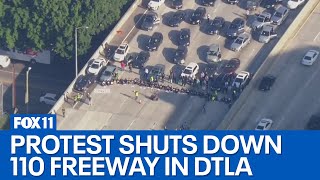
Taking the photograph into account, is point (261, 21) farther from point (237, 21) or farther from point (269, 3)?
point (269, 3)

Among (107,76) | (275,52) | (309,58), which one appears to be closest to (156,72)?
(107,76)

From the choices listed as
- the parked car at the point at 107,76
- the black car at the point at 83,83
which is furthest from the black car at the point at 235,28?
the black car at the point at 83,83

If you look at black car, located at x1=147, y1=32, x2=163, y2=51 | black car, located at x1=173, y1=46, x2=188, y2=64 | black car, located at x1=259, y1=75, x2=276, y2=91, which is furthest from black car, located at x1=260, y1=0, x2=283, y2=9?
black car, located at x1=259, y1=75, x2=276, y2=91

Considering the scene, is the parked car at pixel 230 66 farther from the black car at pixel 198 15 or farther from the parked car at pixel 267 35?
the black car at pixel 198 15

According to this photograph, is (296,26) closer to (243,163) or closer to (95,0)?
(95,0)

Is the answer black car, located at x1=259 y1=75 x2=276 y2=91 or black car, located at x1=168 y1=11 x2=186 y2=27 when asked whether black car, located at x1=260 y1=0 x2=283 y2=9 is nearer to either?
black car, located at x1=168 y1=11 x2=186 y2=27
